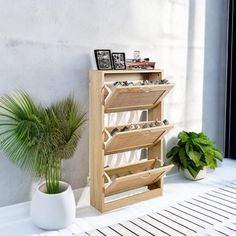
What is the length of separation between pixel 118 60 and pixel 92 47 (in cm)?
25

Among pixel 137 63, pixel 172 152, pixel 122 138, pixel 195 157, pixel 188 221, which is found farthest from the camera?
pixel 172 152

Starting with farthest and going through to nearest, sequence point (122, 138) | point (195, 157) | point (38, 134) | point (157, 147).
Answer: point (195, 157), point (157, 147), point (122, 138), point (38, 134)

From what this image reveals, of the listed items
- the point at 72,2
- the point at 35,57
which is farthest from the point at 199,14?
the point at 35,57

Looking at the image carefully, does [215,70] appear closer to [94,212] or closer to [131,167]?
[131,167]

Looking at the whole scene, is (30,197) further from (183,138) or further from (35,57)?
(183,138)

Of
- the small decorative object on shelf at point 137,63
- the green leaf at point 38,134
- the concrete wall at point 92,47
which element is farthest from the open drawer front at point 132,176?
the small decorative object on shelf at point 137,63

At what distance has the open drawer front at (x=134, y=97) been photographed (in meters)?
2.49

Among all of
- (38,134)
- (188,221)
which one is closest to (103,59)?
(38,134)

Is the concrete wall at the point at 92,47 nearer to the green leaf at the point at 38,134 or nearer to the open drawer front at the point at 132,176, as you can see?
the green leaf at the point at 38,134

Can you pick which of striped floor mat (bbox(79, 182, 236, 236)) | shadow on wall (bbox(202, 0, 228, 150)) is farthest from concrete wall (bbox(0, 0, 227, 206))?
striped floor mat (bbox(79, 182, 236, 236))

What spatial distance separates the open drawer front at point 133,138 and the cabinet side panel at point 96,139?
0.26ft

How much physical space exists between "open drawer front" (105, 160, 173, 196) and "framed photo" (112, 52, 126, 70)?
84 cm

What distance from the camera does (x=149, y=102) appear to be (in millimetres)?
2879

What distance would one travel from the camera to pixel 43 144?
7.47ft
